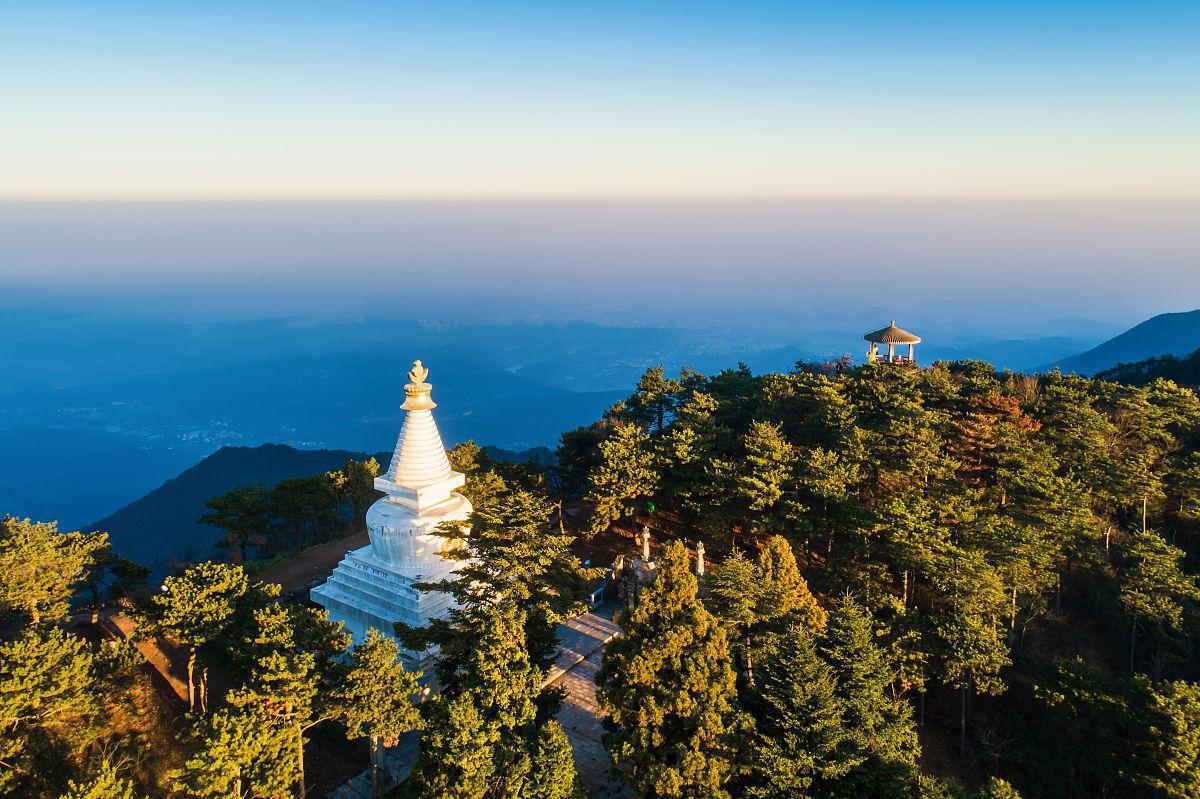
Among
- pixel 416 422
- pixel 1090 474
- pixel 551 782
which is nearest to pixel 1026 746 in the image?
pixel 1090 474

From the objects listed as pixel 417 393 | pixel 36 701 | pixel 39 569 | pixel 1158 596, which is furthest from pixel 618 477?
pixel 39 569

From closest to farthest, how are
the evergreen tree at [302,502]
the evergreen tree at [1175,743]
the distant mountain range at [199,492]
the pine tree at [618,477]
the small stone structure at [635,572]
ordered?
1. the evergreen tree at [1175,743]
2. the small stone structure at [635,572]
3. the pine tree at [618,477]
4. the evergreen tree at [302,502]
5. the distant mountain range at [199,492]

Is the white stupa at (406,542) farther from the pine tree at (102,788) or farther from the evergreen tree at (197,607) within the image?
the pine tree at (102,788)

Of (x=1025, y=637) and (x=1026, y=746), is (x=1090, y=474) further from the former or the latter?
(x=1026, y=746)

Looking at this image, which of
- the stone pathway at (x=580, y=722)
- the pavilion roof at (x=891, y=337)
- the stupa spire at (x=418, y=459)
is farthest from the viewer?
the pavilion roof at (x=891, y=337)

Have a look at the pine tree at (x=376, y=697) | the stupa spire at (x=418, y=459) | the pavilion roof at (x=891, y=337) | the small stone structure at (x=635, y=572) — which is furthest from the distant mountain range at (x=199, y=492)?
the pine tree at (x=376, y=697)
